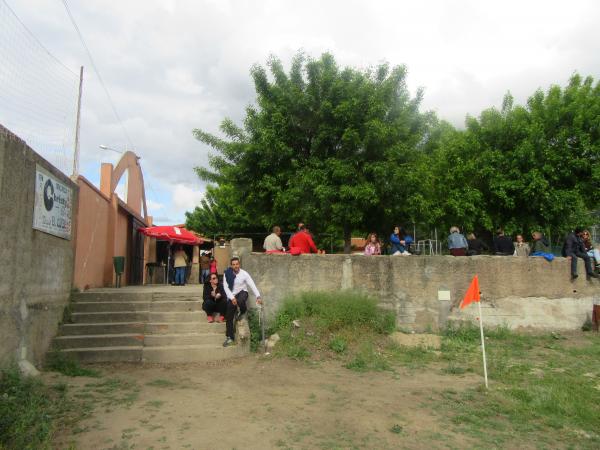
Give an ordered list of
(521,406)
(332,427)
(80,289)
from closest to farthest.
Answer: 1. (332,427)
2. (521,406)
3. (80,289)

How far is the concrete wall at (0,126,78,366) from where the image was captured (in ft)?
17.9

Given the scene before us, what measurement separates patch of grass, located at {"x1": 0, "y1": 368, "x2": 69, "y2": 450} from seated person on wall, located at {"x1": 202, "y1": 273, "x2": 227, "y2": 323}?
10.1 ft

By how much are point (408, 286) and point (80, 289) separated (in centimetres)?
645

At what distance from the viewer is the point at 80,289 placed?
8945 mm

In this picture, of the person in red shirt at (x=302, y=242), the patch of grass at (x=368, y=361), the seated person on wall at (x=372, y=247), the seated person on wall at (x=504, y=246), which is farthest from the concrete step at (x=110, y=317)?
the seated person on wall at (x=504, y=246)

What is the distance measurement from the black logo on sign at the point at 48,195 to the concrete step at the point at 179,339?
2.58 meters

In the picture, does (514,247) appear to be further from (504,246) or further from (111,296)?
(111,296)

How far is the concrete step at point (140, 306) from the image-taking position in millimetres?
8320

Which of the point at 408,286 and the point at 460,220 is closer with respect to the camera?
the point at 408,286

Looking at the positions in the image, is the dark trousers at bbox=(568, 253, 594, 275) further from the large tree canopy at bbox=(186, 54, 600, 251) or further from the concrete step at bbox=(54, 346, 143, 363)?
the concrete step at bbox=(54, 346, 143, 363)

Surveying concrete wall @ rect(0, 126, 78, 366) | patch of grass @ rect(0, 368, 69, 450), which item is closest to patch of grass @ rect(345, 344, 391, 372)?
patch of grass @ rect(0, 368, 69, 450)

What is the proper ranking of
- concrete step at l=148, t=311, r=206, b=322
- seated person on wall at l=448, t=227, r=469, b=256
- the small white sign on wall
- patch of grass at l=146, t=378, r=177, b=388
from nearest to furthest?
patch of grass at l=146, t=378, r=177, b=388 < concrete step at l=148, t=311, r=206, b=322 < the small white sign on wall < seated person on wall at l=448, t=227, r=469, b=256

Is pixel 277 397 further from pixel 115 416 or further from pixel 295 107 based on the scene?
pixel 295 107

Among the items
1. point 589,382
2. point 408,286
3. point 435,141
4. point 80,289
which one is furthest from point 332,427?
point 435,141
